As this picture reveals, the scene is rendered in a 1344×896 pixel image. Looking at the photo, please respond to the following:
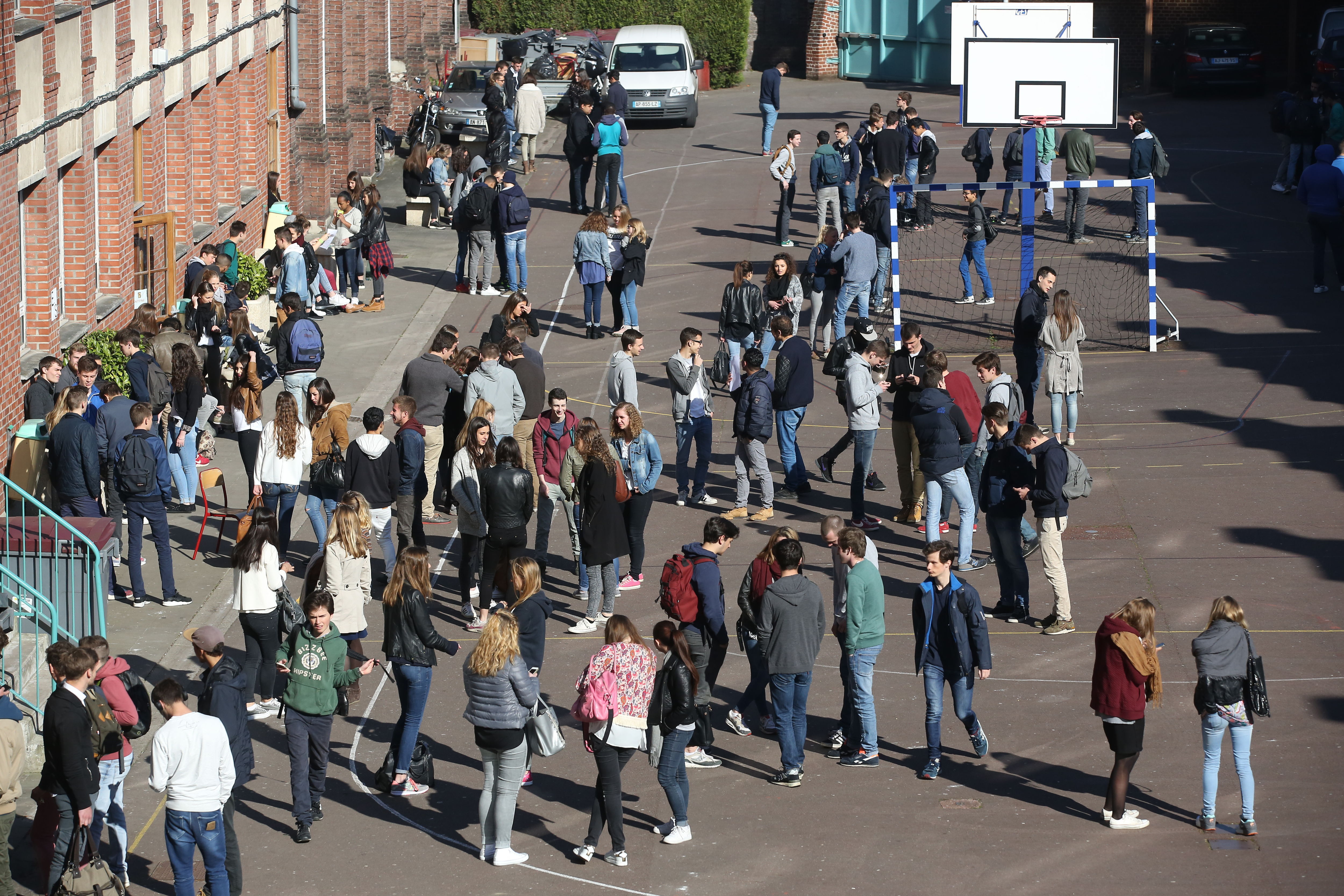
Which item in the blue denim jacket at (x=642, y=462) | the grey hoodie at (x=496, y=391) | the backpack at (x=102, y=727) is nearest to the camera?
the backpack at (x=102, y=727)

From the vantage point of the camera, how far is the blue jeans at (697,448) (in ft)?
55.3

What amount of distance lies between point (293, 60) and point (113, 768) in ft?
71.6

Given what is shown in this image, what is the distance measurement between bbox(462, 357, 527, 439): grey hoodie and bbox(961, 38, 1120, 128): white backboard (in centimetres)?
1219

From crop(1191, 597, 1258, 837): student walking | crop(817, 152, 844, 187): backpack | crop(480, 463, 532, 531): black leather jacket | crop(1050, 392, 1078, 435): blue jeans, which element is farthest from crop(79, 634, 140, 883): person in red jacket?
crop(817, 152, 844, 187): backpack

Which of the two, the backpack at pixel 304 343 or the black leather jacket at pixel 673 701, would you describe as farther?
the backpack at pixel 304 343

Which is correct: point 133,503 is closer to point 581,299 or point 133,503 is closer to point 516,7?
point 581,299

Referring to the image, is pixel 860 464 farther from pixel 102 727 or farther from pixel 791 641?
pixel 102 727

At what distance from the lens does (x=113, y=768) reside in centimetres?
1023

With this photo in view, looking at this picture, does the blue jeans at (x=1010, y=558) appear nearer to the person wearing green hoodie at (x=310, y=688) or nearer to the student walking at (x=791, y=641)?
the student walking at (x=791, y=641)

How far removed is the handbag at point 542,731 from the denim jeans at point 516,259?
15.2 metres

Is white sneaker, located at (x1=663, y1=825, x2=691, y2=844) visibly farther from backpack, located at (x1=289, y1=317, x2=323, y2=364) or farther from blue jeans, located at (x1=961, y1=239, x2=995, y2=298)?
blue jeans, located at (x1=961, y1=239, x2=995, y2=298)

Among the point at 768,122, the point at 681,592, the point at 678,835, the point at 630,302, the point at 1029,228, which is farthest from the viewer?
the point at 768,122

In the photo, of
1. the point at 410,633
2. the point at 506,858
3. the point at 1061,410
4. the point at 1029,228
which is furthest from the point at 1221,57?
the point at 506,858

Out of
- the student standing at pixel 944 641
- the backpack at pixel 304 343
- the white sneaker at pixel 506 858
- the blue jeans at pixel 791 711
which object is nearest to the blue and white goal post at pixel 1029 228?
the backpack at pixel 304 343
